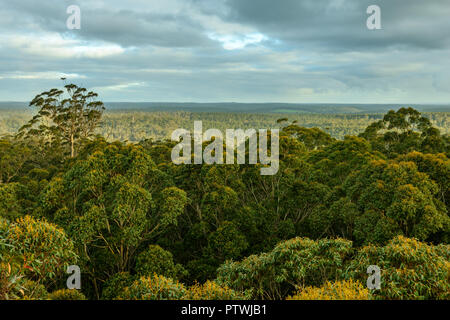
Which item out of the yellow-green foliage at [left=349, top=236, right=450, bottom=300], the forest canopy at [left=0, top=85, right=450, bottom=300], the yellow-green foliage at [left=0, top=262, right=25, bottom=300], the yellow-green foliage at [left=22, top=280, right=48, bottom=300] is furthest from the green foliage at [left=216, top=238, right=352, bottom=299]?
the yellow-green foliage at [left=0, top=262, right=25, bottom=300]

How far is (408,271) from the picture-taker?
968 cm

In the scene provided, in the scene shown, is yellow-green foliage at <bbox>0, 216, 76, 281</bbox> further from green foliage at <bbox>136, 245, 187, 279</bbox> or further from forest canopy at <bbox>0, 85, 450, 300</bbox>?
green foliage at <bbox>136, 245, 187, 279</bbox>

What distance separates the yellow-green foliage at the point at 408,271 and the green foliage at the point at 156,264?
7.85 m

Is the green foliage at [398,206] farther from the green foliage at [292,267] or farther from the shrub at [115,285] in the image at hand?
the shrub at [115,285]

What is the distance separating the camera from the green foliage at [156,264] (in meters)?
14.8

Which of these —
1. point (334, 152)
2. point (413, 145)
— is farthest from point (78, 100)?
point (413, 145)

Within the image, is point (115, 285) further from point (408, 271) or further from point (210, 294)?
point (408, 271)

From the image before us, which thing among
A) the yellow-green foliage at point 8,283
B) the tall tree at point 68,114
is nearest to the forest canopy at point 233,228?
the yellow-green foliage at point 8,283

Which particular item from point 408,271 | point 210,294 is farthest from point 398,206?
point 210,294

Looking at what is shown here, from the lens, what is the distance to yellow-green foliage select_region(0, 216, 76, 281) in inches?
342

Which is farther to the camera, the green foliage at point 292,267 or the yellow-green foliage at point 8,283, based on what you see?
the green foliage at point 292,267

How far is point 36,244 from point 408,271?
1039 cm
